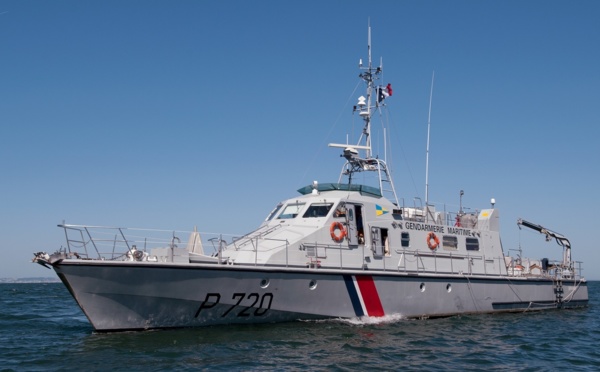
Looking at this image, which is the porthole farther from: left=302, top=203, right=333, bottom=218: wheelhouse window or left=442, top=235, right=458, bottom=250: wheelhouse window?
left=442, top=235, right=458, bottom=250: wheelhouse window

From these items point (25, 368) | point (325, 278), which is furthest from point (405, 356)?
point (25, 368)

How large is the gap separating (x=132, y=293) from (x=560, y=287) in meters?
17.3

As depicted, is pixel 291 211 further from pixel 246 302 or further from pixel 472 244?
pixel 472 244

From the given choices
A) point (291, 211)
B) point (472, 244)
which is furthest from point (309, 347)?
point (472, 244)

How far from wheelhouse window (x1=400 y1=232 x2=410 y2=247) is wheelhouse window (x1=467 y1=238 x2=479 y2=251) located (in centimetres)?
325

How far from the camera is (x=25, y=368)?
1096 cm

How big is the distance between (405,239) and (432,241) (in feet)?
4.21

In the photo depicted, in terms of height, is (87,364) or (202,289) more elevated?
(202,289)

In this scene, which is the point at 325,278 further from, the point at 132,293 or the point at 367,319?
the point at 132,293

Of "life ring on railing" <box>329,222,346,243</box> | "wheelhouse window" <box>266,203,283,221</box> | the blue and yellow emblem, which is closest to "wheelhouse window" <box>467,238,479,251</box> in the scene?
the blue and yellow emblem

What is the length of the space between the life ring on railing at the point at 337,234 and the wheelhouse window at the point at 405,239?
244 centimetres

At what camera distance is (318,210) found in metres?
17.6

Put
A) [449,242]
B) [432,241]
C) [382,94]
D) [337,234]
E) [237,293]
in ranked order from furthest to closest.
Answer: [382,94], [449,242], [432,241], [337,234], [237,293]

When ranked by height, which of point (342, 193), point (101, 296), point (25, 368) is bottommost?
point (25, 368)
